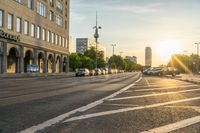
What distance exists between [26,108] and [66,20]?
90.2m

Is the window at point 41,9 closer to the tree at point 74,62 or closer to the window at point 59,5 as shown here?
the window at point 59,5

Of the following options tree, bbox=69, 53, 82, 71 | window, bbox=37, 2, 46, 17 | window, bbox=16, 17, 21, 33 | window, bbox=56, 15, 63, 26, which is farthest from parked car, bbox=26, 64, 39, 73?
tree, bbox=69, 53, 82, 71

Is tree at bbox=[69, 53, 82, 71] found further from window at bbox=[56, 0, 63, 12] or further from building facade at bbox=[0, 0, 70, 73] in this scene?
window at bbox=[56, 0, 63, 12]

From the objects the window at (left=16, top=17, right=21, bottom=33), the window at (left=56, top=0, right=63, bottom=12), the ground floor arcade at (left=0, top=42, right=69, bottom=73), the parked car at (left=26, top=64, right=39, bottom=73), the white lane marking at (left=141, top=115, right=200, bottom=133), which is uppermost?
the window at (left=56, top=0, right=63, bottom=12)

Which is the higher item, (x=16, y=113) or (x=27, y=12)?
(x=27, y=12)

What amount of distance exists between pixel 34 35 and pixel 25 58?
14.4 ft

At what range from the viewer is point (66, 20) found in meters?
102

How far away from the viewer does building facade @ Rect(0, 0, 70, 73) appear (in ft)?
202

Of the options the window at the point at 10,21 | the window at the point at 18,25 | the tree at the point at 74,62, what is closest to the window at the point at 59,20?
the window at the point at 18,25

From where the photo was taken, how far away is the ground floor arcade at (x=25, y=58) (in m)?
60.9

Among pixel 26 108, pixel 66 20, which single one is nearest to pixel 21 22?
pixel 66 20

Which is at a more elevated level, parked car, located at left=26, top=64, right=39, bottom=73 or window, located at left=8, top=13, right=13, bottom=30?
window, located at left=8, top=13, right=13, bottom=30

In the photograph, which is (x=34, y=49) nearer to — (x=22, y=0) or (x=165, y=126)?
(x=22, y=0)

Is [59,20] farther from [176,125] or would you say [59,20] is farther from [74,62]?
[176,125]
